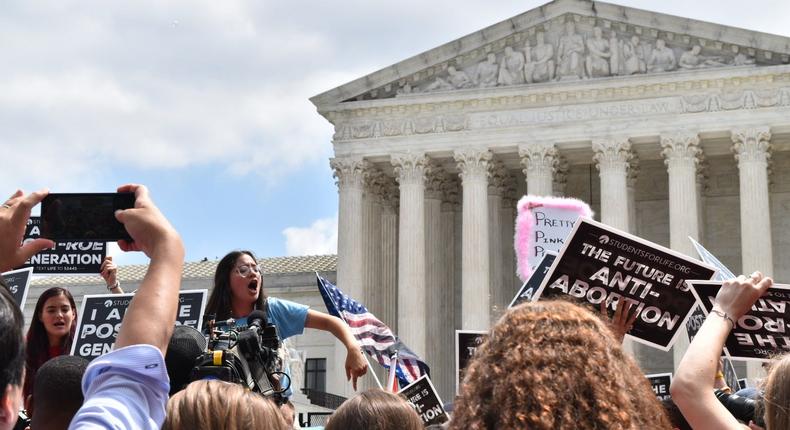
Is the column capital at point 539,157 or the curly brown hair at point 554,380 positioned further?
the column capital at point 539,157

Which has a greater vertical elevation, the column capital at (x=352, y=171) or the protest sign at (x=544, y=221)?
the column capital at (x=352, y=171)

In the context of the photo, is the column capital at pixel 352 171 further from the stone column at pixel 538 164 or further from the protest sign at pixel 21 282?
the protest sign at pixel 21 282

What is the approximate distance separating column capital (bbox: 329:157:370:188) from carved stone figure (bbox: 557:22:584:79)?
8.83 metres

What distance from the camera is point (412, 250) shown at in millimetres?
45906

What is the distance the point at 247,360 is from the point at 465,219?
126ft

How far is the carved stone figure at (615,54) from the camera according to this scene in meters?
44.6

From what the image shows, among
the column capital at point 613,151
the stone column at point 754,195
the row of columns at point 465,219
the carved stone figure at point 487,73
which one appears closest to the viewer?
the stone column at point 754,195

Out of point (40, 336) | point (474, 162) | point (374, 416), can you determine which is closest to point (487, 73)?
point (474, 162)

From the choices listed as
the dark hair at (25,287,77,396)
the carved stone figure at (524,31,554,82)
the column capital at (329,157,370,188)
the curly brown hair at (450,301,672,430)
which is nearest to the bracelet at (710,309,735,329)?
the curly brown hair at (450,301,672,430)

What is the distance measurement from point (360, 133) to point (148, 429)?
44280mm

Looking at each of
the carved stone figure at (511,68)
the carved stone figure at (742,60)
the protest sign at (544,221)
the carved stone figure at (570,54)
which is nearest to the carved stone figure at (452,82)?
the carved stone figure at (511,68)

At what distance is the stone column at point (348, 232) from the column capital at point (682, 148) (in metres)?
12.3

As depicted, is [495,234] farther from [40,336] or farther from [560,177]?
[40,336]

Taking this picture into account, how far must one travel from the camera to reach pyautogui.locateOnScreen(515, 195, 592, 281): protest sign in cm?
1544
